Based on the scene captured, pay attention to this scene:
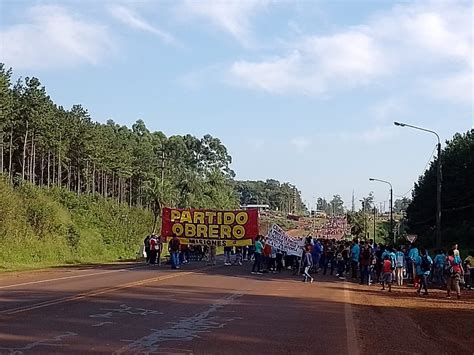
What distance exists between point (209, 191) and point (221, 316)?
89.5 metres

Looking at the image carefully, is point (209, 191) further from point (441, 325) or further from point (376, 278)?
point (441, 325)

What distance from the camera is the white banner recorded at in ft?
123

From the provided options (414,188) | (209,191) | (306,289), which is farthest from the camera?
(209,191)

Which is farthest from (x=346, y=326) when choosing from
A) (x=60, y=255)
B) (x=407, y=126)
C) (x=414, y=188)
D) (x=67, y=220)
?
(x=414, y=188)

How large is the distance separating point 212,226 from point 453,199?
42681mm

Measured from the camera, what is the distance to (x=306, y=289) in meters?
26.2

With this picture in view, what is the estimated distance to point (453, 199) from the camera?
77812 mm

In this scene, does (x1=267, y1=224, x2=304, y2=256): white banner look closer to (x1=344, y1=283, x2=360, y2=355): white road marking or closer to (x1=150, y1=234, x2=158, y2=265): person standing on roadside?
(x1=150, y1=234, x2=158, y2=265): person standing on roadside

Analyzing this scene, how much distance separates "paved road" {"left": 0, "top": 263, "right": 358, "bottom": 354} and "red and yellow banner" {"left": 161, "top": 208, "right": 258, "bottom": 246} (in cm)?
1503

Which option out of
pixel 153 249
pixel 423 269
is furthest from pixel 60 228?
pixel 423 269

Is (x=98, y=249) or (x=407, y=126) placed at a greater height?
(x=407, y=126)

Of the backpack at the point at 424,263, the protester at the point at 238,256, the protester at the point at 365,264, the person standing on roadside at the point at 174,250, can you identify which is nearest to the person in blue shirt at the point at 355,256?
the protester at the point at 365,264

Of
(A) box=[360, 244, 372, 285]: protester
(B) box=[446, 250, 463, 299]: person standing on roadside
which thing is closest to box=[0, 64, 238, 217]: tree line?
(A) box=[360, 244, 372, 285]: protester

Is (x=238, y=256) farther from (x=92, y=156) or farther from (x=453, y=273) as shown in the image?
(x=92, y=156)
